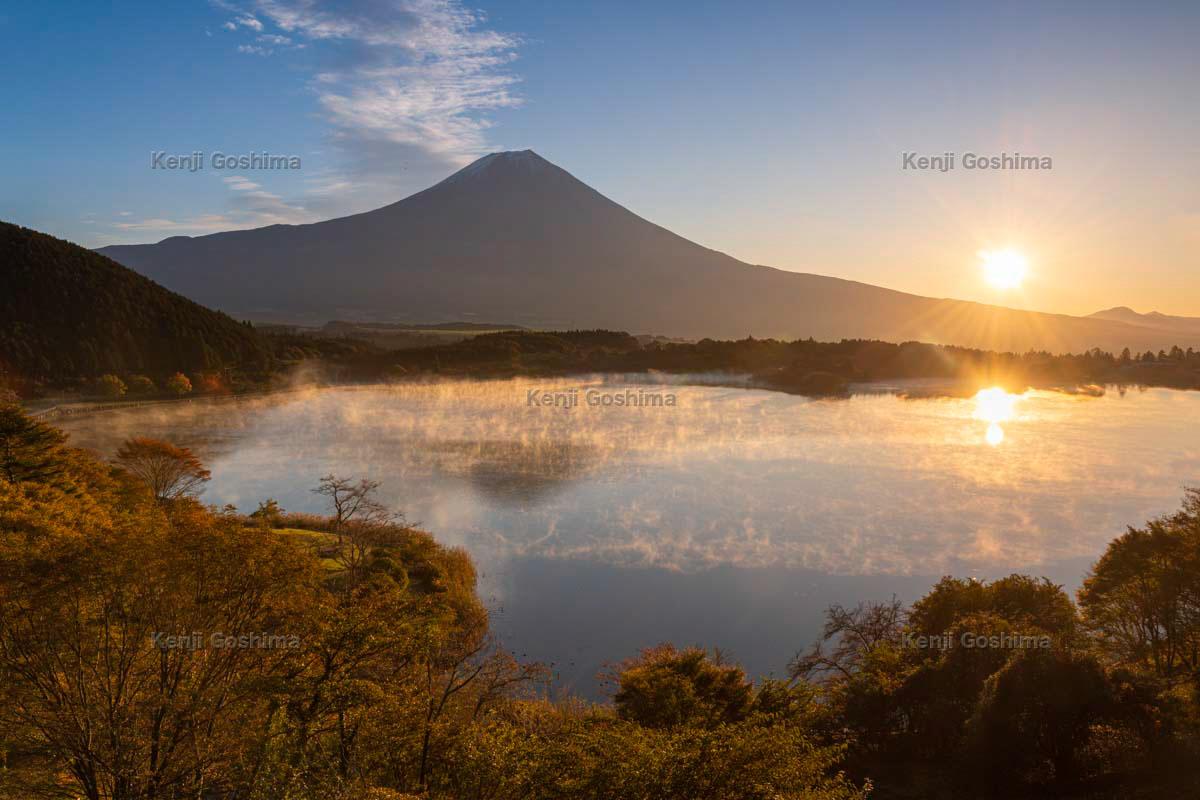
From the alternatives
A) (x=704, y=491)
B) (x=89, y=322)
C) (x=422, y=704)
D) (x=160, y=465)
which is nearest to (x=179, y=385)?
(x=89, y=322)

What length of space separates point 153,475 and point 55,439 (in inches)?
354

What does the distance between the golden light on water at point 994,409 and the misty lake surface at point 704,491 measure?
48cm

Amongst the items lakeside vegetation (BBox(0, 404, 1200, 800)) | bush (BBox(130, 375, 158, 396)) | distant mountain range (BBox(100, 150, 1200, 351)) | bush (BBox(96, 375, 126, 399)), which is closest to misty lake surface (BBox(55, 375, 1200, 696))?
lakeside vegetation (BBox(0, 404, 1200, 800))

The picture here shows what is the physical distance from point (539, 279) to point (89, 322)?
301ft

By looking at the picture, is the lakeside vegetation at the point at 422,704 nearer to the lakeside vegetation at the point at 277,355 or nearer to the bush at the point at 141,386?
the lakeside vegetation at the point at 277,355

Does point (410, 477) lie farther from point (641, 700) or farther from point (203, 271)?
point (203, 271)

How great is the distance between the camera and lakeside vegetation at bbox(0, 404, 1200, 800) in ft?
28.5

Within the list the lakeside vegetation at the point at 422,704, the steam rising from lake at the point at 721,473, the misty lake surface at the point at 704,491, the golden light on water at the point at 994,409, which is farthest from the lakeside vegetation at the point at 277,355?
the lakeside vegetation at the point at 422,704

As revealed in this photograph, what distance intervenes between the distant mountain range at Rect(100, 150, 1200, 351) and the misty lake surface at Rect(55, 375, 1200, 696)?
8576 cm

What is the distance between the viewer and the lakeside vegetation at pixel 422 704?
8.68 m

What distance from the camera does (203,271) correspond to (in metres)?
181

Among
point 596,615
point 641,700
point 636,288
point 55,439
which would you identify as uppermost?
point 636,288

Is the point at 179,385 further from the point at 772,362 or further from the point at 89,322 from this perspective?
the point at 772,362

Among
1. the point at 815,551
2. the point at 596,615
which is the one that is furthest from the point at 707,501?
the point at 596,615
